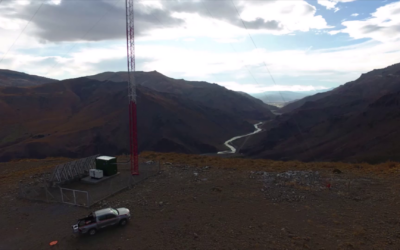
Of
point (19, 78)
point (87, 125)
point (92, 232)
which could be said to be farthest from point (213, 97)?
point (92, 232)

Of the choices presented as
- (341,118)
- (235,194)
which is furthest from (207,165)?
(341,118)

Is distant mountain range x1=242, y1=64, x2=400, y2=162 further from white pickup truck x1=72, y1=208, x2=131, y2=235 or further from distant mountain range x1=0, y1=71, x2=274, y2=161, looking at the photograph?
white pickup truck x1=72, y1=208, x2=131, y2=235

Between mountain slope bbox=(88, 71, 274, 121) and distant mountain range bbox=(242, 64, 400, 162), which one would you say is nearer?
distant mountain range bbox=(242, 64, 400, 162)

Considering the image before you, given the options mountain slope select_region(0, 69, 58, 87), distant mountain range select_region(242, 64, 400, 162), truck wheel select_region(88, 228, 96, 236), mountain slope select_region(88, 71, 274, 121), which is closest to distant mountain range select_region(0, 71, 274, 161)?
distant mountain range select_region(242, 64, 400, 162)

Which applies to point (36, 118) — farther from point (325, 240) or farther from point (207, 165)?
point (325, 240)

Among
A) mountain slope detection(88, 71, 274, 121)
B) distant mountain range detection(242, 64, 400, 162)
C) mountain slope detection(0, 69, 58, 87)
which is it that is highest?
mountain slope detection(0, 69, 58, 87)

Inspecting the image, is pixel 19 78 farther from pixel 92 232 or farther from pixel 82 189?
pixel 92 232

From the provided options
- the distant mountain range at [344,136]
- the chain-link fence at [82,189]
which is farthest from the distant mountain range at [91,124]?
the chain-link fence at [82,189]
